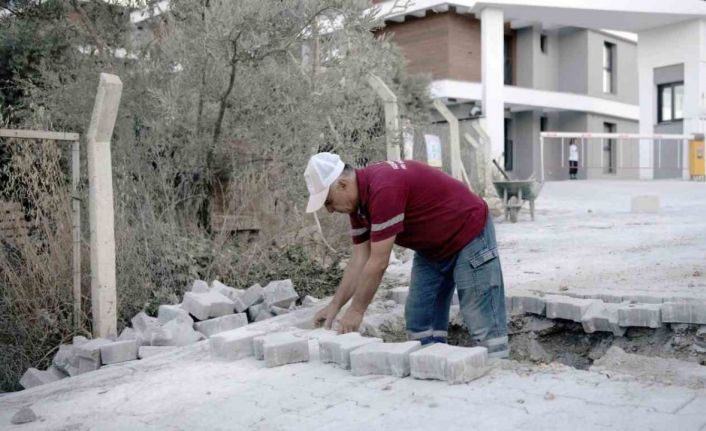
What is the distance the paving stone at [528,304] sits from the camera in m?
5.09

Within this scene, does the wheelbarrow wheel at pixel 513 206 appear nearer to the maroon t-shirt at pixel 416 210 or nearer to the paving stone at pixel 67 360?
the maroon t-shirt at pixel 416 210

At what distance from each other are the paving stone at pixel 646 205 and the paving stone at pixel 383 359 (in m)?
10.4

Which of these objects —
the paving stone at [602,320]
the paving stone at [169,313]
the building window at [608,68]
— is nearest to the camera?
the paving stone at [602,320]

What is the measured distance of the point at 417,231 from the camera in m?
4.11

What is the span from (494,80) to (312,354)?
18645mm

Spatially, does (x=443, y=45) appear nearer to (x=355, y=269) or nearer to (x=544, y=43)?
(x=544, y=43)

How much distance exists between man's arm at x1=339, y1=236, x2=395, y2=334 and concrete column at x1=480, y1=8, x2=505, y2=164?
683 inches

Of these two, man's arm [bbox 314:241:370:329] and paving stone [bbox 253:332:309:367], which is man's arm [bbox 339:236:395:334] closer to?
man's arm [bbox 314:241:370:329]

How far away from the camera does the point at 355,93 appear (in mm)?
7359

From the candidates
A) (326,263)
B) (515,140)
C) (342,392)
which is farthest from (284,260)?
(515,140)

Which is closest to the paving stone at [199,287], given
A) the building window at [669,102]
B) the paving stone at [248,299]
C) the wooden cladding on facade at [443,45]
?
the paving stone at [248,299]

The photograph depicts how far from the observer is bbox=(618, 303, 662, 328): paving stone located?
4.57m

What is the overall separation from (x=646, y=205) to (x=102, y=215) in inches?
416

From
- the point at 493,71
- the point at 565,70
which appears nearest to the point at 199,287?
the point at 493,71
